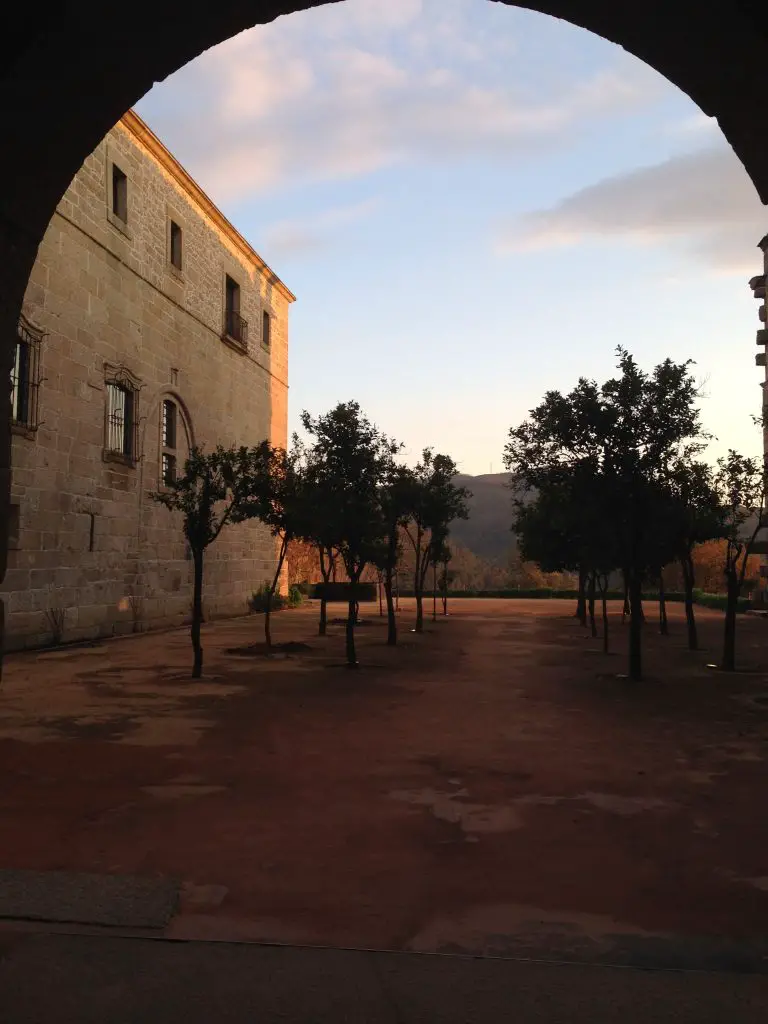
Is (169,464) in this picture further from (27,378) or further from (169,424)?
(27,378)

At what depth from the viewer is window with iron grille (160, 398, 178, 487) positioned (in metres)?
21.6

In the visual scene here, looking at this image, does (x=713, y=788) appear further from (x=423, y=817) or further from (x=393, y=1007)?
(x=393, y=1007)

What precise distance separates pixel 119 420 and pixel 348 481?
23.4ft

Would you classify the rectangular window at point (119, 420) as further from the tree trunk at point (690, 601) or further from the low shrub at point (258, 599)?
the tree trunk at point (690, 601)

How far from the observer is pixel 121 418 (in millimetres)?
19578

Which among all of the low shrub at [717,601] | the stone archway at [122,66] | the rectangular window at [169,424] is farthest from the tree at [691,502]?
the low shrub at [717,601]

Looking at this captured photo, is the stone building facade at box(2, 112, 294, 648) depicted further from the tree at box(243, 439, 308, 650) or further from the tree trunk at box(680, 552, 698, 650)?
the tree trunk at box(680, 552, 698, 650)

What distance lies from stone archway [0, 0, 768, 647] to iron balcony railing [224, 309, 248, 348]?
2319 cm

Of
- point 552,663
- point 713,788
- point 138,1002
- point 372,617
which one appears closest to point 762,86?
point 138,1002

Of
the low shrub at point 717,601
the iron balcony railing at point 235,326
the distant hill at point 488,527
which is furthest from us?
A: the distant hill at point 488,527

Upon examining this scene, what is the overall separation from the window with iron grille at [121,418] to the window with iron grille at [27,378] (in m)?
2.75

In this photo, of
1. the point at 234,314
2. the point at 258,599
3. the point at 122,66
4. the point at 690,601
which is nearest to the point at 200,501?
the point at 122,66

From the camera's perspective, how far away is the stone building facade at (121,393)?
15.9 metres

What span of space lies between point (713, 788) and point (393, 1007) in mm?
4515
